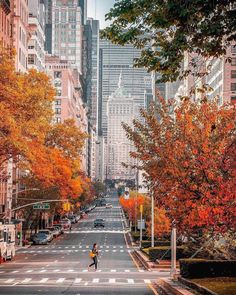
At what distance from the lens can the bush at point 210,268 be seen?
3656cm

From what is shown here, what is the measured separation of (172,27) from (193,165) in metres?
20.2

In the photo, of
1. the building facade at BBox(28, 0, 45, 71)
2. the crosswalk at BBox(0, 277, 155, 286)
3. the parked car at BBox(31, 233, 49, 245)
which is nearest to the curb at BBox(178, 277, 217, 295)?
the crosswalk at BBox(0, 277, 155, 286)

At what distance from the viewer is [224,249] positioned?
4312cm

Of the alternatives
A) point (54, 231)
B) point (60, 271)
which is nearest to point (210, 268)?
Answer: point (60, 271)

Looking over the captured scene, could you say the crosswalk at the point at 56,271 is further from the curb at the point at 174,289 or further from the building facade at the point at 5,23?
the building facade at the point at 5,23

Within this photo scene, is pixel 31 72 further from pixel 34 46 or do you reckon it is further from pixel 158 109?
pixel 34 46

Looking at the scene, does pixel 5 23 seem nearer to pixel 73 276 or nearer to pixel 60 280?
pixel 73 276

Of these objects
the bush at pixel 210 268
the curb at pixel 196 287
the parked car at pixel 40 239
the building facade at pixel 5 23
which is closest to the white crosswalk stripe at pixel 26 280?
the curb at pixel 196 287

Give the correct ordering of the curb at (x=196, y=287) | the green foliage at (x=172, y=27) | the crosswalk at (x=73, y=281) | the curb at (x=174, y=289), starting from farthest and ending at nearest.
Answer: the crosswalk at (x=73, y=281) < the curb at (x=174, y=289) < the curb at (x=196, y=287) < the green foliage at (x=172, y=27)

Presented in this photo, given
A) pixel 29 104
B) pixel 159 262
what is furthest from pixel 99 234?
pixel 29 104

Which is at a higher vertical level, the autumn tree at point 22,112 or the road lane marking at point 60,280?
the autumn tree at point 22,112

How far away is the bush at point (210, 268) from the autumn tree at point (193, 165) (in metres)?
1.63

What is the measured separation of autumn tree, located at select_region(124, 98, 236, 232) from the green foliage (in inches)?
450

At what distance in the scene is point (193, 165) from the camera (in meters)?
38.2
